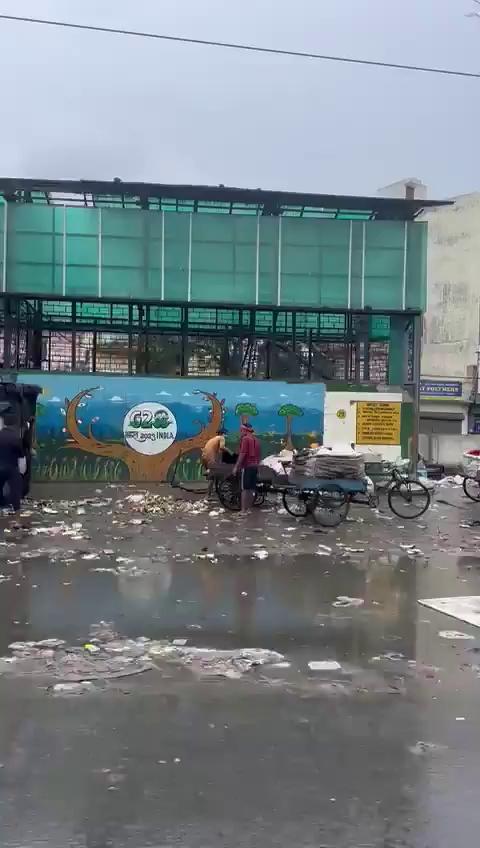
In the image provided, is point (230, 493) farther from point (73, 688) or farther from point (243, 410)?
point (73, 688)

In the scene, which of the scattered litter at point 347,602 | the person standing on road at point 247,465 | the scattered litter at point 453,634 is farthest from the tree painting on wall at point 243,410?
the scattered litter at point 453,634

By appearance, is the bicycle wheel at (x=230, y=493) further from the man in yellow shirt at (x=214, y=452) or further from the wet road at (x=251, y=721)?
the wet road at (x=251, y=721)

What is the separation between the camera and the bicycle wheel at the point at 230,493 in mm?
15242

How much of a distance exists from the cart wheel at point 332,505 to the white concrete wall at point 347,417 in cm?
859

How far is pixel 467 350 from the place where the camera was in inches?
1640

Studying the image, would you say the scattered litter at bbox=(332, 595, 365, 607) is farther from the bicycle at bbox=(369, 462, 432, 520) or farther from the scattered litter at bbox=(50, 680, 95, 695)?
the bicycle at bbox=(369, 462, 432, 520)

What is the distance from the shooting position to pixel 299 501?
1436 centimetres

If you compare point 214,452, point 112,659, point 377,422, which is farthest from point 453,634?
point 377,422

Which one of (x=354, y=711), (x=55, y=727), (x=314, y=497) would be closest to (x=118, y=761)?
(x=55, y=727)

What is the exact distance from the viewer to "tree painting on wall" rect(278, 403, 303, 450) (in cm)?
2200

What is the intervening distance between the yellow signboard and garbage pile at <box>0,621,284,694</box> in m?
16.6

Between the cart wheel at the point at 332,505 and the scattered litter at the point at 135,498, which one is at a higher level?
the cart wheel at the point at 332,505

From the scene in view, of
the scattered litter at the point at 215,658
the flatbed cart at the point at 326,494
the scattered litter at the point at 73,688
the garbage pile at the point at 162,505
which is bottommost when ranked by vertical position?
the garbage pile at the point at 162,505

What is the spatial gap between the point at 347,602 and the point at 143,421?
559 inches
